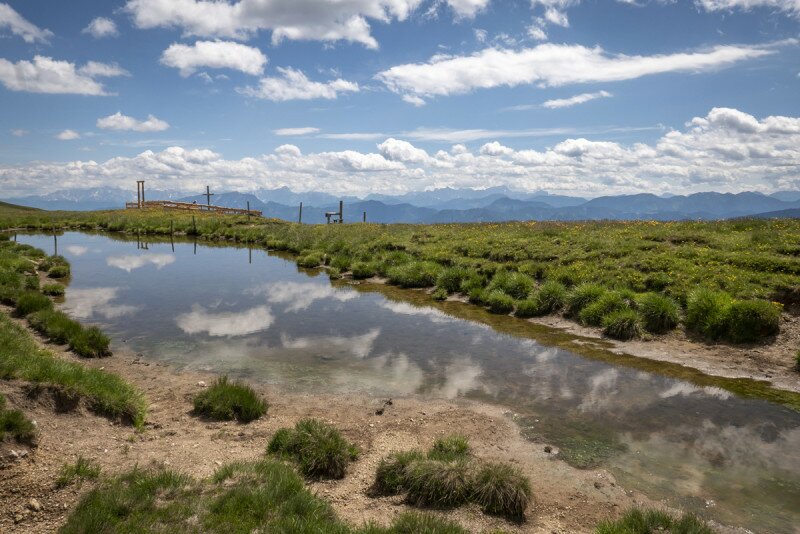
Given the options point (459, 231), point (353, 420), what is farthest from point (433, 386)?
point (459, 231)

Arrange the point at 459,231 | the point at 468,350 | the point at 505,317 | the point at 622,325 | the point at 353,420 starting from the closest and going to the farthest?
the point at 353,420, the point at 468,350, the point at 622,325, the point at 505,317, the point at 459,231

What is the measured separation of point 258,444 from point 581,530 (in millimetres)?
6329

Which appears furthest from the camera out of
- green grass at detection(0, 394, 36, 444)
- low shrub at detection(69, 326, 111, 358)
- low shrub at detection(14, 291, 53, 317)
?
low shrub at detection(14, 291, 53, 317)

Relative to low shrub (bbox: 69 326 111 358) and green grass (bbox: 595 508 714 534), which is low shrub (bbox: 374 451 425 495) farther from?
low shrub (bbox: 69 326 111 358)

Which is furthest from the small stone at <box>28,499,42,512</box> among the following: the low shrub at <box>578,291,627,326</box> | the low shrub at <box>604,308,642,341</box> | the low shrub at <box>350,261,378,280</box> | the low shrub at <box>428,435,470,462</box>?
the low shrub at <box>350,261,378,280</box>

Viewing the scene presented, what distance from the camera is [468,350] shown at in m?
17.9

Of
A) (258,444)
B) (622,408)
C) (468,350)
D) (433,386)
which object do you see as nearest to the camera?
(258,444)

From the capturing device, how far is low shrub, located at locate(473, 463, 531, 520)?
7.91 m

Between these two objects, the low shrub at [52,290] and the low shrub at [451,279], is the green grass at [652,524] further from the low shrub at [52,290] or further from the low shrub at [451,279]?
the low shrub at [52,290]

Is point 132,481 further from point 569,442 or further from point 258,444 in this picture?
point 569,442

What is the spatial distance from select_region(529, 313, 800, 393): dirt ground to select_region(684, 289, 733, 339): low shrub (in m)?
0.57

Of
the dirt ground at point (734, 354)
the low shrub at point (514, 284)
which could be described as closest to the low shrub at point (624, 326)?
the dirt ground at point (734, 354)

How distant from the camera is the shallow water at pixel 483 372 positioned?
965cm

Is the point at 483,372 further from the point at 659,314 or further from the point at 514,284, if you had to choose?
the point at 514,284
